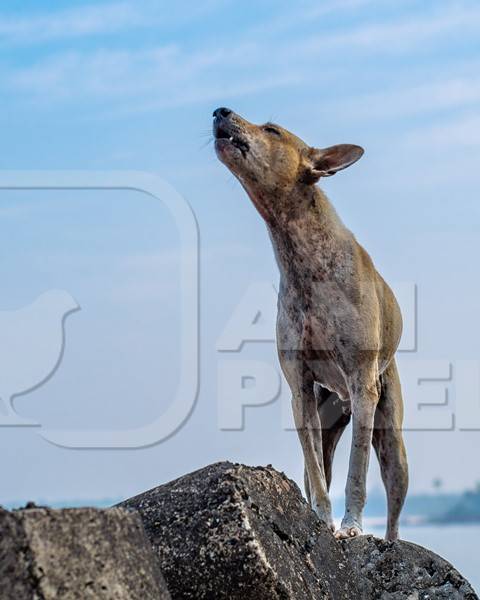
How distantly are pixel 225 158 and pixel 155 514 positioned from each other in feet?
16.0

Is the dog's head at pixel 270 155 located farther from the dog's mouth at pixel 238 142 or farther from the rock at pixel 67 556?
the rock at pixel 67 556

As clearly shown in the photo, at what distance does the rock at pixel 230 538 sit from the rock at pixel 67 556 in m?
1.62

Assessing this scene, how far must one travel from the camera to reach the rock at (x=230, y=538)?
26.9 ft

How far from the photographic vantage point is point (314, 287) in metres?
12.8

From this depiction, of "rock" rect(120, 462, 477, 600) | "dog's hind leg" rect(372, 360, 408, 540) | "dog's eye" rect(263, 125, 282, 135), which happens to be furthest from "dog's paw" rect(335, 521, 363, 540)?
"dog's eye" rect(263, 125, 282, 135)

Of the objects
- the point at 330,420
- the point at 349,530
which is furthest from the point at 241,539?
the point at 330,420

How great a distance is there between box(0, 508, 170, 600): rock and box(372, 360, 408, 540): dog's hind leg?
24.6ft

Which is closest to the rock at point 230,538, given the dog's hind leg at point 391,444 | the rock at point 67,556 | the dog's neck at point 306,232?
the rock at point 67,556

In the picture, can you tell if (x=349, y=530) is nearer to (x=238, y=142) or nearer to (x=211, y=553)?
(x=238, y=142)

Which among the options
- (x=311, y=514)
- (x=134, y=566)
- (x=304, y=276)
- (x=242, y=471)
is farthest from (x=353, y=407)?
(x=134, y=566)

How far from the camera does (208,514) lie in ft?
27.6

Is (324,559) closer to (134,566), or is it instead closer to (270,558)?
(270,558)

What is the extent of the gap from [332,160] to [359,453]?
2.80 m

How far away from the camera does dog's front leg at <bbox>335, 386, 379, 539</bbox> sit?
12422 millimetres
